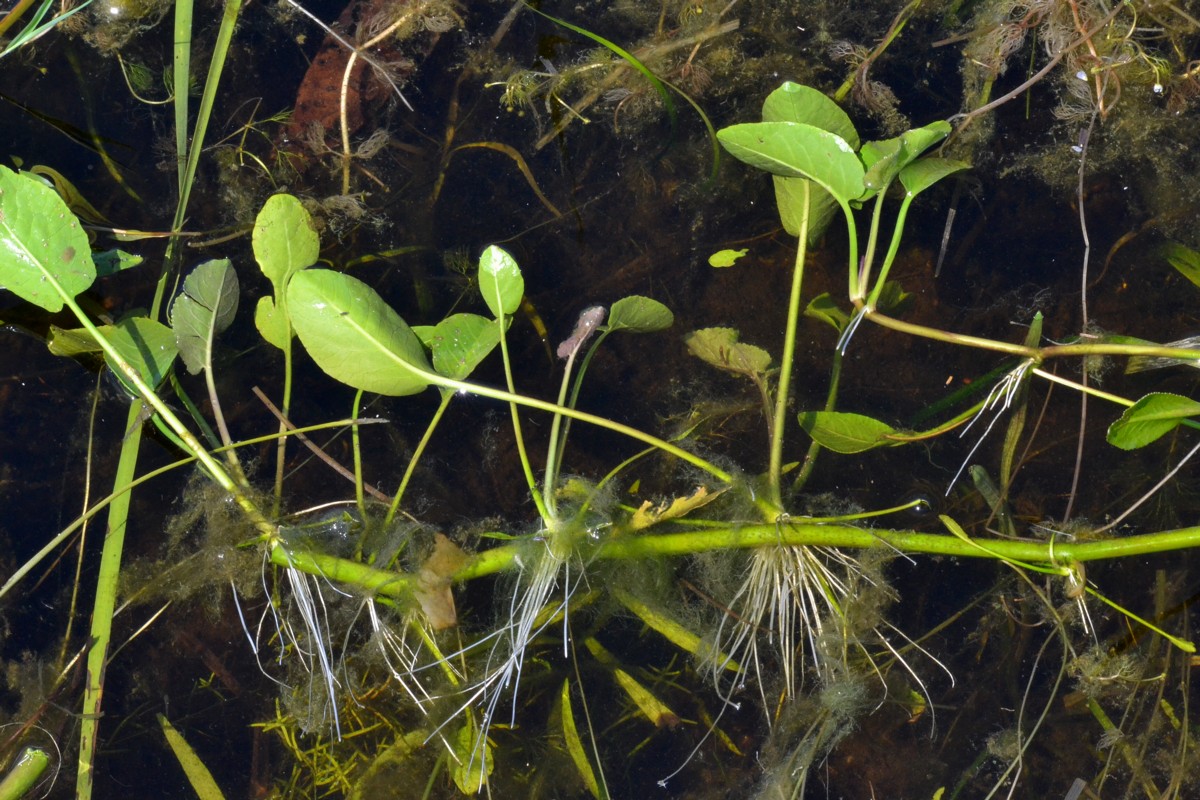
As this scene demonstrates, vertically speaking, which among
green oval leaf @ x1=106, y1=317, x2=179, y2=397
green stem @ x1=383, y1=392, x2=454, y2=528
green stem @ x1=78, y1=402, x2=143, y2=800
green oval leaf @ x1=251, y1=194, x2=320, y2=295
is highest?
green oval leaf @ x1=251, y1=194, x2=320, y2=295

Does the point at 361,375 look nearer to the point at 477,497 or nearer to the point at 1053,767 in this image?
the point at 477,497

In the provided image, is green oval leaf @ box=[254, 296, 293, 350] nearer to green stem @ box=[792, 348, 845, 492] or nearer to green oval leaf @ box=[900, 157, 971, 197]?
green stem @ box=[792, 348, 845, 492]

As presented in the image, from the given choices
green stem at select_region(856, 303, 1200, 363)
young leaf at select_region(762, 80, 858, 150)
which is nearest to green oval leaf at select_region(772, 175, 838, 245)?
young leaf at select_region(762, 80, 858, 150)

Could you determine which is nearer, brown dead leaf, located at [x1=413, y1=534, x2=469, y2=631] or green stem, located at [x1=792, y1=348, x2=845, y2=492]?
brown dead leaf, located at [x1=413, y1=534, x2=469, y2=631]

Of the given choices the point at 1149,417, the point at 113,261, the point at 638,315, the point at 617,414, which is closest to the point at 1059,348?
the point at 1149,417

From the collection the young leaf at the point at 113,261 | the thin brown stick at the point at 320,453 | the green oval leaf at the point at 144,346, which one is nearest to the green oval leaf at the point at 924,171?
the thin brown stick at the point at 320,453
